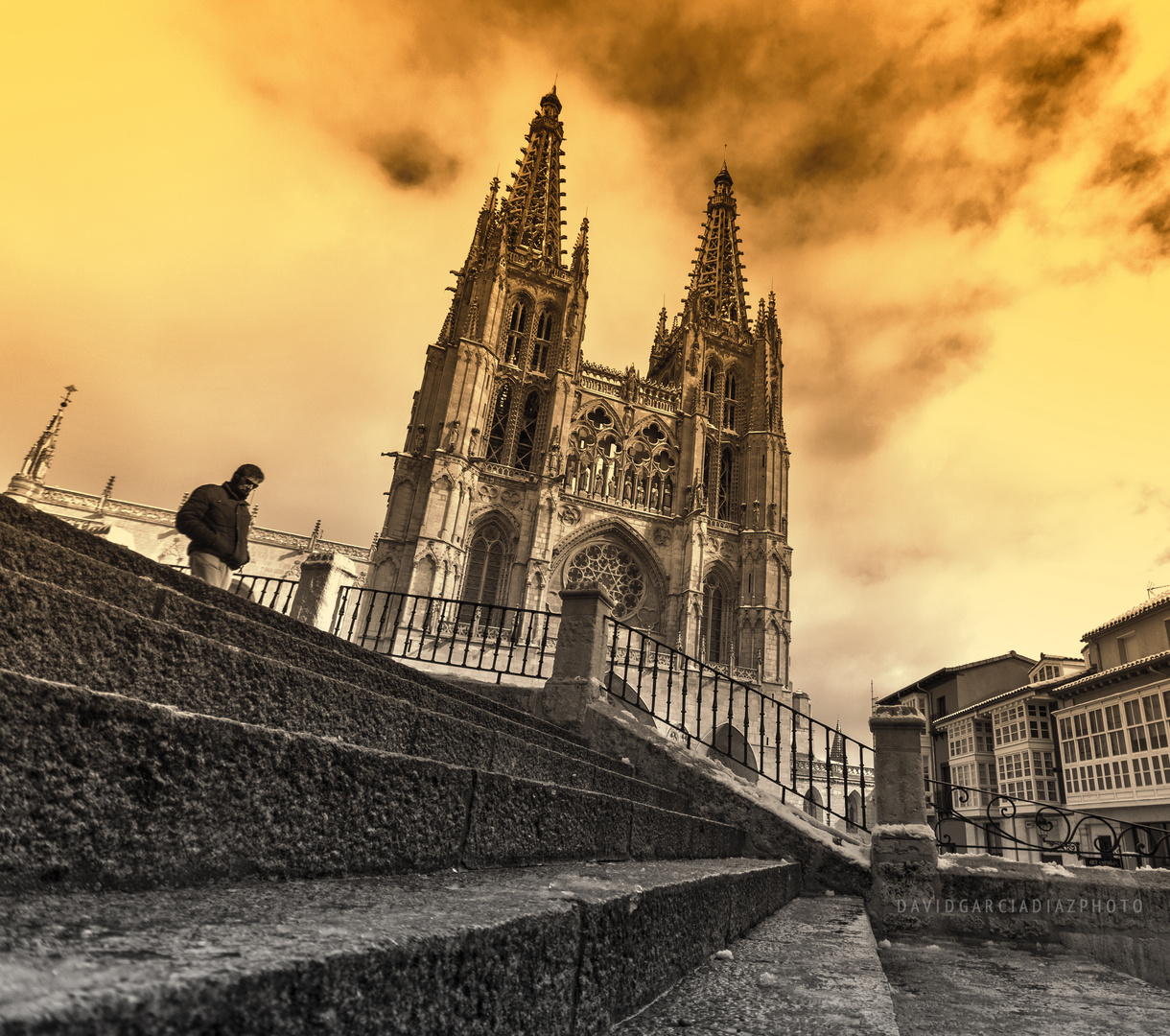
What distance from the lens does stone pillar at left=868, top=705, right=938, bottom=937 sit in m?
5.05

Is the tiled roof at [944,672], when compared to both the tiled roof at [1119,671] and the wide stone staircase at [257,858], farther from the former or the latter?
the wide stone staircase at [257,858]

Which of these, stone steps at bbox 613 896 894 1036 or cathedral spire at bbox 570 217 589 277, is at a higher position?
cathedral spire at bbox 570 217 589 277

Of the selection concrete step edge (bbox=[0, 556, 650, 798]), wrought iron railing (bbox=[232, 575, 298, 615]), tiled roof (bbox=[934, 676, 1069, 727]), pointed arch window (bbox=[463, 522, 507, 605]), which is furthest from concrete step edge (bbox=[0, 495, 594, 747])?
tiled roof (bbox=[934, 676, 1069, 727])

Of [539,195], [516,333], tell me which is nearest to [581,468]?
[516,333]

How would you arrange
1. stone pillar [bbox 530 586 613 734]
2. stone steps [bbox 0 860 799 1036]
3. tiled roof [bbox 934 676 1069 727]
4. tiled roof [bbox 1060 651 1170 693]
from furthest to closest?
tiled roof [bbox 934 676 1069 727] → tiled roof [bbox 1060 651 1170 693] → stone pillar [bbox 530 586 613 734] → stone steps [bbox 0 860 799 1036]

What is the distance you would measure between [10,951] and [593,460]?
94.9 feet

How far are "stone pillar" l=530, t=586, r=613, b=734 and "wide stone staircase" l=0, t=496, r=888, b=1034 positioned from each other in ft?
11.5

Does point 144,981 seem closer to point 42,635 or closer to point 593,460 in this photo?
point 42,635

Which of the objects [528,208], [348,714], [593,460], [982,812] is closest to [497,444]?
[593,460]

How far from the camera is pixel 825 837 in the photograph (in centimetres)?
539

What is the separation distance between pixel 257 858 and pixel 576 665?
5.09 m

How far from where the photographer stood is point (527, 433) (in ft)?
97.6

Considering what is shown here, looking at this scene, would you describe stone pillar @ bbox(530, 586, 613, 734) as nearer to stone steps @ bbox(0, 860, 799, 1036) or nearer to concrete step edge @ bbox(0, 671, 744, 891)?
concrete step edge @ bbox(0, 671, 744, 891)

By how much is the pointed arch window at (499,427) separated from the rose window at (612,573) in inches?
213
